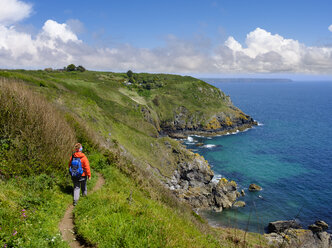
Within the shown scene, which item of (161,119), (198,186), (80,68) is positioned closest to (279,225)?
(198,186)

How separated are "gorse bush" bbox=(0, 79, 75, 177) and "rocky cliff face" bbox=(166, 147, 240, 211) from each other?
31.8 meters

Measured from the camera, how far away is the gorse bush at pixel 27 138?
37.3 ft

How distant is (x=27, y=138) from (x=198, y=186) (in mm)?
40784

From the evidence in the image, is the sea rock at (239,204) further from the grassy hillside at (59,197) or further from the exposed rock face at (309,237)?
the grassy hillside at (59,197)

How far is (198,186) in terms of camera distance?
1873 inches

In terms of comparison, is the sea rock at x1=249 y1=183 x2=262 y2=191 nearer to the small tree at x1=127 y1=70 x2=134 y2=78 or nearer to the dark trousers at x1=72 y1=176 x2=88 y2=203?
the dark trousers at x1=72 y1=176 x2=88 y2=203

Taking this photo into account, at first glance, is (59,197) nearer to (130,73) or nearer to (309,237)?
(309,237)

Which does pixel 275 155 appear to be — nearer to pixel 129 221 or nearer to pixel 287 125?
pixel 287 125

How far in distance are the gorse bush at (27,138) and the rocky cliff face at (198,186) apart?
104 ft

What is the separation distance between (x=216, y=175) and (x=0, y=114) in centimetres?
5121

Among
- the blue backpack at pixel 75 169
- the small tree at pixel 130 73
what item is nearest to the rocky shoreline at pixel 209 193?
the blue backpack at pixel 75 169

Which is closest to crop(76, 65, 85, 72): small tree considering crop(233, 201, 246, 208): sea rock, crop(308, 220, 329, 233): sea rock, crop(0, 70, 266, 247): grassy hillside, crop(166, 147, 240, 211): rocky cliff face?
crop(166, 147, 240, 211): rocky cliff face

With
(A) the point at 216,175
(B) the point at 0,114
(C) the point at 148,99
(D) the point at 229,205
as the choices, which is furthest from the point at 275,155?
(B) the point at 0,114

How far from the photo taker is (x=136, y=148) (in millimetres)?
47500
